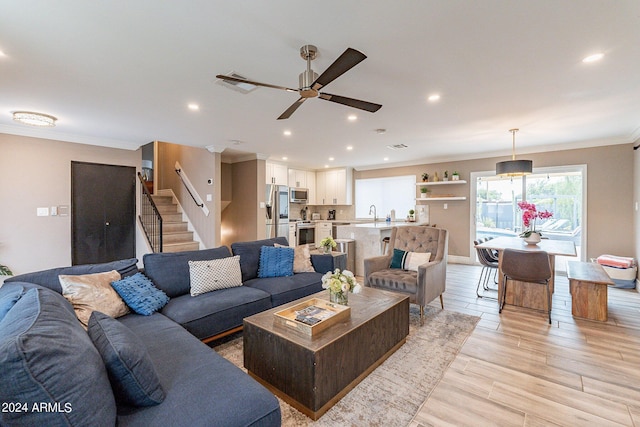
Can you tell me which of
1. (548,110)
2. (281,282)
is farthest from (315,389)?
(548,110)

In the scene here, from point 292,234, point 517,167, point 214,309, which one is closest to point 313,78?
point 214,309

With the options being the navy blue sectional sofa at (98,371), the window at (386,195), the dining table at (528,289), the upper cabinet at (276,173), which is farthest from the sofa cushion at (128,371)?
the window at (386,195)

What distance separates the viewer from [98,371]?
109cm

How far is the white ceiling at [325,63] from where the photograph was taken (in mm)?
1797

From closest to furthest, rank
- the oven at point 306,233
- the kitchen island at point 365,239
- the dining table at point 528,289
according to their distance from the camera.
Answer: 1. the dining table at point 528,289
2. the kitchen island at point 365,239
3. the oven at point 306,233

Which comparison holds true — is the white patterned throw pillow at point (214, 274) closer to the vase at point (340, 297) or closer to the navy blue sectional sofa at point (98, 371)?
the navy blue sectional sofa at point (98, 371)

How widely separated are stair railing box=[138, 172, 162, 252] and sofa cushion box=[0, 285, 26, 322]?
3812 mm

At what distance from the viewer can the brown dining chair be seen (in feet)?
10.6

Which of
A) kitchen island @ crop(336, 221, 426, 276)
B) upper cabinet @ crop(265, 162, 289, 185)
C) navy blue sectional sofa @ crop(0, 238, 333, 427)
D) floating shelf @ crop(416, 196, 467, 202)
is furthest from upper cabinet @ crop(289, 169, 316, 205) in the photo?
navy blue sectional sofa @ crop(0, 238, 333, 427)

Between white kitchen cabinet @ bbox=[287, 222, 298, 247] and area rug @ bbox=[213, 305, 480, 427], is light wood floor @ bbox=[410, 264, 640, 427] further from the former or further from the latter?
white kitchen cabinet @ bbox=[287, 222, 298, 247]

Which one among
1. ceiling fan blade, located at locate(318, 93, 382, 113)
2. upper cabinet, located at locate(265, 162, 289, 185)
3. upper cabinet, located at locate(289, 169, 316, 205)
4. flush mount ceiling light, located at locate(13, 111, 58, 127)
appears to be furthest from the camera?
upper cabinet, located at locate(289, 169, 316, 205)

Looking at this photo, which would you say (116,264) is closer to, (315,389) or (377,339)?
(315,389)

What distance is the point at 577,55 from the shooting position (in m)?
2.28

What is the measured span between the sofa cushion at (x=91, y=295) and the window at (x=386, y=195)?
6714mm
